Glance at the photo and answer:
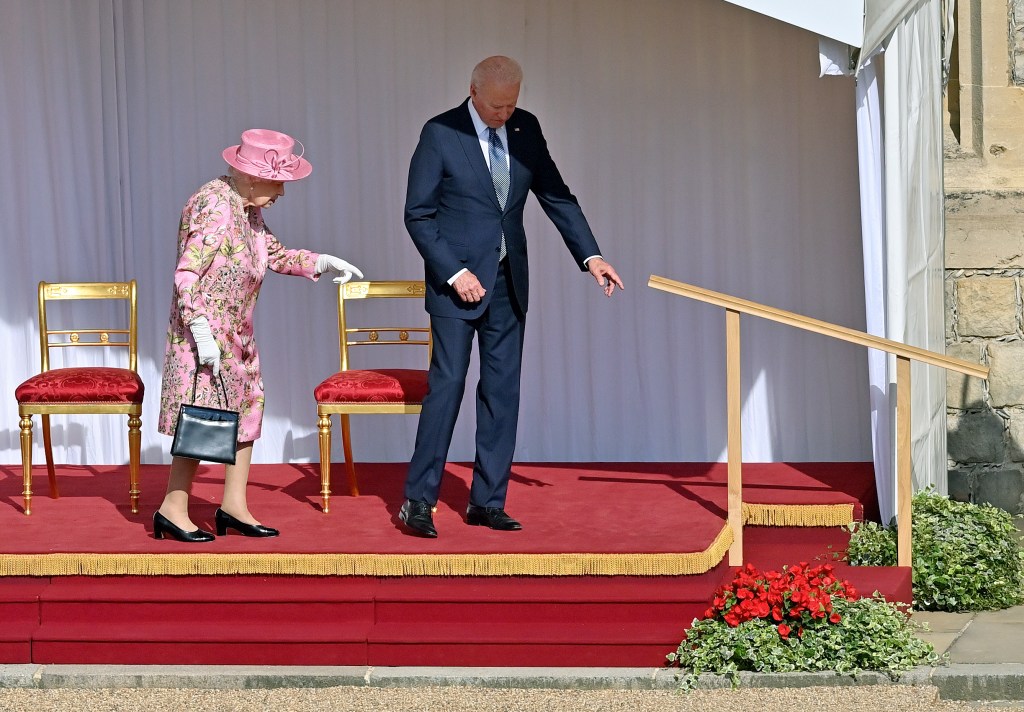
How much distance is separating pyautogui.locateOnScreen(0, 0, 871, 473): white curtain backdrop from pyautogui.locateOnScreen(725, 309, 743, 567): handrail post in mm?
1807

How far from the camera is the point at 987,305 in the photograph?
6.29 metres

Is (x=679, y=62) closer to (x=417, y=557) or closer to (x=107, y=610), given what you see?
(x=417, y=557)

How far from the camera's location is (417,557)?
176 inches

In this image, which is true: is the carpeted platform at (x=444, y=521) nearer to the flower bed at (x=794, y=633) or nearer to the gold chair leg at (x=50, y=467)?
the gold chair leg at (x=50, y=467)

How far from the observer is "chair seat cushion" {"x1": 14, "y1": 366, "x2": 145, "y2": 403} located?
5.43 metres

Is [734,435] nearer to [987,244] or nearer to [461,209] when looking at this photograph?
[461,209]

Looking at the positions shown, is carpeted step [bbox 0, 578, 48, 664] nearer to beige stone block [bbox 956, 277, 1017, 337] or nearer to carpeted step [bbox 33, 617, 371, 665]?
carpeted step [bbox 33, 617, 371, 665]

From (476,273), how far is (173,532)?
120cm

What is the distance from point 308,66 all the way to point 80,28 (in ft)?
3.24

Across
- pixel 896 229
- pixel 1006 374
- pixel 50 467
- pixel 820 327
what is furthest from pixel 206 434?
pixel 1006 374

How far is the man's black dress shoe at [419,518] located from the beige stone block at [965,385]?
258 centimetres

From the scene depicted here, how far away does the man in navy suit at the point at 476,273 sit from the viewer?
15.5 feet

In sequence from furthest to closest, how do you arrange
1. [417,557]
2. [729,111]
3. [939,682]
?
[729,111], [417,557], [939,682]

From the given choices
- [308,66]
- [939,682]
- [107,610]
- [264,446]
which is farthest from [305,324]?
[939,682]
